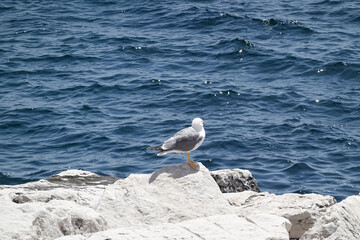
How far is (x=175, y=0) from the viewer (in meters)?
29.1

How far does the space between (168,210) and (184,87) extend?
1136 cm

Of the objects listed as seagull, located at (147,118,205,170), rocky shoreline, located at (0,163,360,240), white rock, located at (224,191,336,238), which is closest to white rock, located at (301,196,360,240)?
rocky shoreline, located at (0,163,360,240)

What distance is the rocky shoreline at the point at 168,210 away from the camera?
7.61 m

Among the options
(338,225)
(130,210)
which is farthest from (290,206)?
(130,210)

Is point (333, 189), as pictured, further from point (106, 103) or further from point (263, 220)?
point (106, 103)

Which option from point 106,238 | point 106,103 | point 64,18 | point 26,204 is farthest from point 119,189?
point 64,18

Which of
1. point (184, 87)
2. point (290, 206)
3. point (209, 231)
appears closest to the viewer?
point (209, 231)

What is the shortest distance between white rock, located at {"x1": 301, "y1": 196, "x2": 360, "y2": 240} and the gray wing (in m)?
2.72

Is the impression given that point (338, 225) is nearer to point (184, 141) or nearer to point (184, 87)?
point (184, 141)

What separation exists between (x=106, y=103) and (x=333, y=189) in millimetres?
8021

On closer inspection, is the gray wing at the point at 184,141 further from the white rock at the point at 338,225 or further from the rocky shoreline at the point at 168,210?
the white rock at the point at 338,225

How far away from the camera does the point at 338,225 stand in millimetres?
8273

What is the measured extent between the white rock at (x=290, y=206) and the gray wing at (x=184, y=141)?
105 cm

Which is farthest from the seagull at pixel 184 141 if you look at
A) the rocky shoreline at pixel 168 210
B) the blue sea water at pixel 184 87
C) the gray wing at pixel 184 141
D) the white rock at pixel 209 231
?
the blue sea water at pixel 184 87
